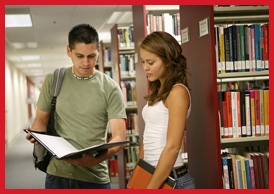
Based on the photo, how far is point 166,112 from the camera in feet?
5.00

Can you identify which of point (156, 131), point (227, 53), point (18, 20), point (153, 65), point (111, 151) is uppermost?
point (18, 20)

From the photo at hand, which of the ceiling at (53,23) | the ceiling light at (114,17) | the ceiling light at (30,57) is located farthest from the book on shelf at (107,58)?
the ceiling light at (30,57)

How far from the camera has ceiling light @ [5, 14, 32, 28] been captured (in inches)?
249

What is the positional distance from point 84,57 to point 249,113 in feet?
3.69

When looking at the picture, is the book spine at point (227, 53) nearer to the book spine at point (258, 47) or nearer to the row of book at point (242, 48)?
the row of book at point (242, 48)

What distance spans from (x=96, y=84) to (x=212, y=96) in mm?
720

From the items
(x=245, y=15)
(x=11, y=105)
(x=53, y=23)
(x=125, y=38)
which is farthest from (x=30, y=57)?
(x=245, y=15)

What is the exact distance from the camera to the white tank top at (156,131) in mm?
1526

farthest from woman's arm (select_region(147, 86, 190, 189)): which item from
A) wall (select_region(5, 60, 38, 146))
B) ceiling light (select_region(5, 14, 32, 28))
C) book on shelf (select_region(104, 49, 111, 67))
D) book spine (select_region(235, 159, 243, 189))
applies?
wall (select_region(5, 60, 38, 146))

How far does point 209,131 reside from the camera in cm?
205

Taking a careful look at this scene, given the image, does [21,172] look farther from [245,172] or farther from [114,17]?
[245,172]

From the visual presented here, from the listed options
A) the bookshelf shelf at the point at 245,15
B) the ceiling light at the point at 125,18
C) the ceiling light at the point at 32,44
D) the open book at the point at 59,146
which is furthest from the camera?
the ceiling light at the point at 32,44

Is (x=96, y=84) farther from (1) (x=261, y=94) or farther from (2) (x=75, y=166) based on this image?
(1) (x=261, y=94)

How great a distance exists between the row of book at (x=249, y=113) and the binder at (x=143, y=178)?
762 millimetres
